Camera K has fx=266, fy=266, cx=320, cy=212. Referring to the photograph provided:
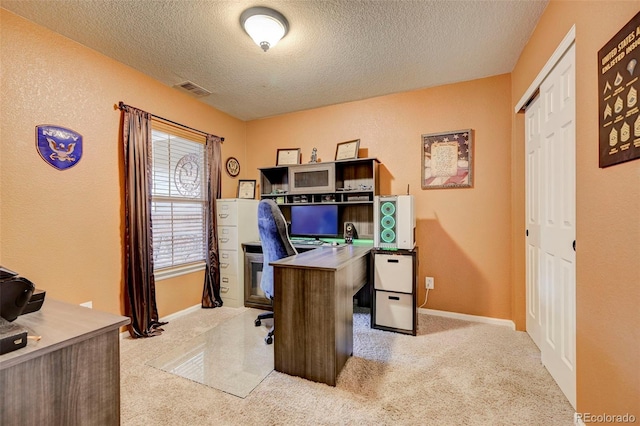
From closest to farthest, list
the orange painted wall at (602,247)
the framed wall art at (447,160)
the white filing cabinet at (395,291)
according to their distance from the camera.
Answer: the orange painted wall at (602,247) < the white filing cabinet at (395,291) < the framed wall art at (447,160)

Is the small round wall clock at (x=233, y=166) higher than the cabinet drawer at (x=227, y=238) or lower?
higher

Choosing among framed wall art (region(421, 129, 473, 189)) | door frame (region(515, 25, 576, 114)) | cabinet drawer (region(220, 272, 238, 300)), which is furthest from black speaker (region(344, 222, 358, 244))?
door frame (region(515, 25, 576, 114))

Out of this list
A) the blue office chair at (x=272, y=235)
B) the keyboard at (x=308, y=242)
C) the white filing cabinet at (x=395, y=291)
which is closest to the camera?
the blue office chair at (x=272, y=235)

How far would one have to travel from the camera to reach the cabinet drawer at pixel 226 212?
3.32 meters

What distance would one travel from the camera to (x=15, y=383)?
2.55 ft

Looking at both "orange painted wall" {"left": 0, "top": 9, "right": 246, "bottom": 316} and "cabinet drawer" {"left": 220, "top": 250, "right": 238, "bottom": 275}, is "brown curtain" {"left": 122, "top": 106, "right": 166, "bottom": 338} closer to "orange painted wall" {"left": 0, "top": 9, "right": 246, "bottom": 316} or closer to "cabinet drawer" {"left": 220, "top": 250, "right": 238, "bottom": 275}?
"orange painted wall" {"left": 0, "top": 9, "right": 246, "bottom": 316}

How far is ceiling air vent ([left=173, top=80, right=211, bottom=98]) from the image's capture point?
2842 millimetres

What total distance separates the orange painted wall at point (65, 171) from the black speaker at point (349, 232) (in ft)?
7.47

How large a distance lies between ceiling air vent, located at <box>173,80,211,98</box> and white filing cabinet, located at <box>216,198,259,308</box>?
1.25 m

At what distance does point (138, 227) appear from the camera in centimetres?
255

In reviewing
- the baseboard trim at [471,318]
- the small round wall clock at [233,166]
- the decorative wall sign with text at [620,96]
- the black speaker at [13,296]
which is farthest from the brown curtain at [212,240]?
the decorative wall sign with text at [620,96]

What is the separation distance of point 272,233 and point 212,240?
4.81 feet

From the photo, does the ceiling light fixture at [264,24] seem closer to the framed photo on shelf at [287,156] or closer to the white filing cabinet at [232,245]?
the framed photo on shelf at [287,156]

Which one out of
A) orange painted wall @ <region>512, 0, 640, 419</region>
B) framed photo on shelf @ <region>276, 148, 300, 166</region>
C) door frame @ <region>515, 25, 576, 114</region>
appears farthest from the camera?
framed photo on shelf @ <region>276, 148, 300, 166</region>
